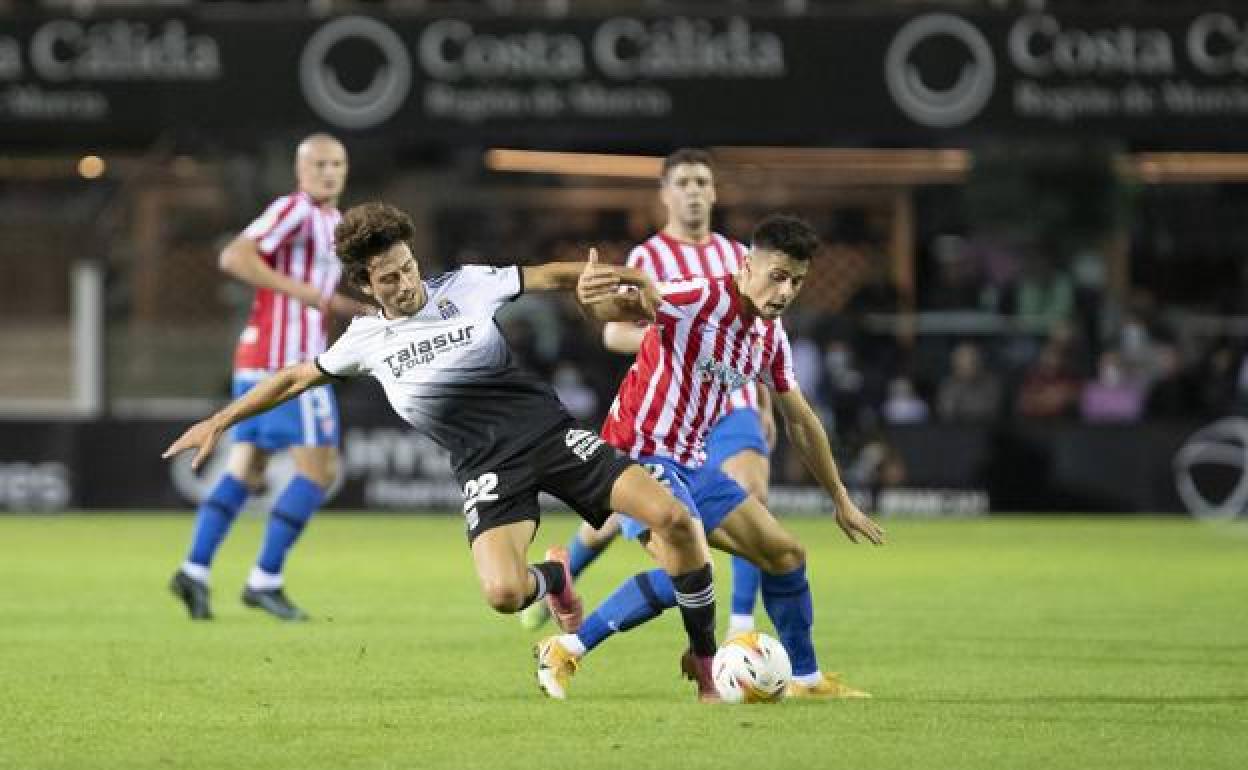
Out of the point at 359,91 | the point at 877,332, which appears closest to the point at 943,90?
the point at 877,332

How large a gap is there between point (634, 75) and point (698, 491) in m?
10.1

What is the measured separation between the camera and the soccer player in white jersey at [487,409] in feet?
26.3

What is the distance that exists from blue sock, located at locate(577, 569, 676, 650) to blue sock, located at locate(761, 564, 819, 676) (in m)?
0.34

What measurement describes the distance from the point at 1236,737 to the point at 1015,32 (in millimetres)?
11464

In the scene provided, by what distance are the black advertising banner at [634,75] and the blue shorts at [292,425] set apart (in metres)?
7.07

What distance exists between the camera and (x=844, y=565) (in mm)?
14648

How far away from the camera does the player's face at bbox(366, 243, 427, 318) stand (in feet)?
26.4

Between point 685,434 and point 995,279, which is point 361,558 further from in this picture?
point 995,279

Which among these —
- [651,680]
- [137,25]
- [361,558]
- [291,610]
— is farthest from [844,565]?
[137,25]

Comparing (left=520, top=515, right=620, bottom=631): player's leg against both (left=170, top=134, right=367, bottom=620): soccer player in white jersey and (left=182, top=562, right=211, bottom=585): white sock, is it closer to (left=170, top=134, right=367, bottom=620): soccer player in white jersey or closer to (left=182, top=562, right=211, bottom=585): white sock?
(left=170, top=134, right=367, bottom=620): soccer player in white jersey

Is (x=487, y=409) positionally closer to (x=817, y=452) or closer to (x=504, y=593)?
(x=504, y=593)

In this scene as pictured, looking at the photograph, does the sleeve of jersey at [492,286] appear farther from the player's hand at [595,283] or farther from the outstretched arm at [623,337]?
the outstretched arm at [623,337]

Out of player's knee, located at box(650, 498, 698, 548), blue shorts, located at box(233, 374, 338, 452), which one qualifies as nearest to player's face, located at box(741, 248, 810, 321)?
player's knee, located at box(650, 498, 698, 548)

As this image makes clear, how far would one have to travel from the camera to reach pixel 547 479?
26.9 feet
